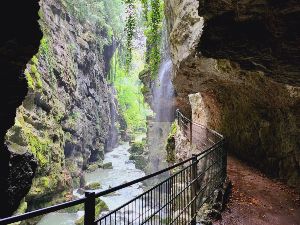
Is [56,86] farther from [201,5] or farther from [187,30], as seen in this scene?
[201,5]

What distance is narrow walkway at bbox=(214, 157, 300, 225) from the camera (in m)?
6.45

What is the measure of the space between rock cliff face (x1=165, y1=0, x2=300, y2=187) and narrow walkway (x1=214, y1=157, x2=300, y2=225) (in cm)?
77

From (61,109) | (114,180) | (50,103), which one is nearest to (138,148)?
(114,180)

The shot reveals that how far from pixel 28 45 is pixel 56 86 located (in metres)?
15.8

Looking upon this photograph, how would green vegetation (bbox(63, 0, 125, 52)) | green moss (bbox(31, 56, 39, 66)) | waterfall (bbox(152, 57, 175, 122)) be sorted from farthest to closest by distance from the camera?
green vegetation (bbox(63, 0, 125, 52)) → waterfall (bbox(152, 57, 175, 122)) → green moss (bbox(31, 56, 39, 66))

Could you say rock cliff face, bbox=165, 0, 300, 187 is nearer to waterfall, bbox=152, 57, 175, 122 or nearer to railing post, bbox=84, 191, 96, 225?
railing post, bbox=84, 191, 96, 225

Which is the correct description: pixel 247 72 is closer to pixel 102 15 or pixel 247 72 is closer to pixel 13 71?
pixel 13 71

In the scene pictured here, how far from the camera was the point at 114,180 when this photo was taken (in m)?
29.4

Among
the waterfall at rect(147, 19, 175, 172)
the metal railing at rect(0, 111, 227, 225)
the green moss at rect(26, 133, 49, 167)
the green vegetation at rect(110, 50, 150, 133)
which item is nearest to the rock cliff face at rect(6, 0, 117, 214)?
the green moss at rect(26, 133, 49, 167)

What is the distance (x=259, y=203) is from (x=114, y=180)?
23.3 metres

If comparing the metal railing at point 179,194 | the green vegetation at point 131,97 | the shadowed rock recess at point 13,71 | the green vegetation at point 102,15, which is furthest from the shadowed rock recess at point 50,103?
the green vegetation at point 131,97

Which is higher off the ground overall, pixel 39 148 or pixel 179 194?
pixel 179 194

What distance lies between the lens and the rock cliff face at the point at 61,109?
16.9 meters

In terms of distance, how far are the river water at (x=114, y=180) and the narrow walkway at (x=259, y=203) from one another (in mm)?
12676
